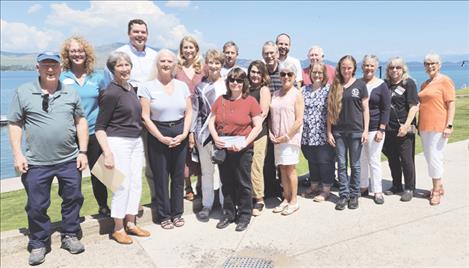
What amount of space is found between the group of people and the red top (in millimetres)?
12

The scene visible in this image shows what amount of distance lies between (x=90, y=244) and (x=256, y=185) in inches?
85.8

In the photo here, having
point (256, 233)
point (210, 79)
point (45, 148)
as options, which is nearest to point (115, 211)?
point (45, 148)

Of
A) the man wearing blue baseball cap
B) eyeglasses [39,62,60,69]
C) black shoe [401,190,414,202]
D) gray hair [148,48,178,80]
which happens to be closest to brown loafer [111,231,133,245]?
the man wearing blue baseball cap

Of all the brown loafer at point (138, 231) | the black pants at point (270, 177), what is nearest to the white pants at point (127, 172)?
the brown loafer at point (138, 231)

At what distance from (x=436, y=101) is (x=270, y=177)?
2.49 metres

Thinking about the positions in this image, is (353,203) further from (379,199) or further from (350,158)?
(350,158)

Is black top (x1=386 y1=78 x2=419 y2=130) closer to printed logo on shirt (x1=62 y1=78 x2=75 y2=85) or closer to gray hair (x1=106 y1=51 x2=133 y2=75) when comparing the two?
gray hair (x1=106 y1=51 x2=133 y2=75)

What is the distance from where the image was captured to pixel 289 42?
19.4ft

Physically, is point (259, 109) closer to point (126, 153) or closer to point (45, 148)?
point (126, 153)

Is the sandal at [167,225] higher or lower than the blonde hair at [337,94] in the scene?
lower

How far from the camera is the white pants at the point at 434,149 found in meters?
5.36

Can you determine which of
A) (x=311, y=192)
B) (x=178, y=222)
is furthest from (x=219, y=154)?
(x=311, y=192)

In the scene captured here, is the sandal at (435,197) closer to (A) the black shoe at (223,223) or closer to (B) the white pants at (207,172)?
(A) the black shoe at (223,223)

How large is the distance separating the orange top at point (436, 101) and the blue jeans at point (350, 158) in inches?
38.7
